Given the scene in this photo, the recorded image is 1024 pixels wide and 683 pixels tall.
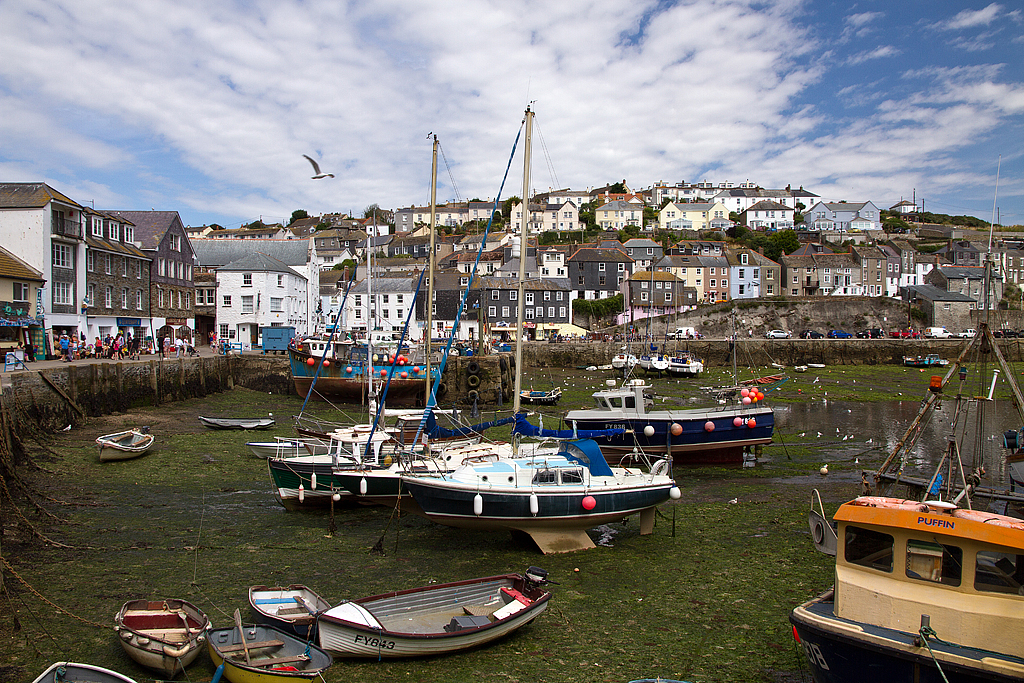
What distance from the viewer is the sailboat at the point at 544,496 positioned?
41.9 feet

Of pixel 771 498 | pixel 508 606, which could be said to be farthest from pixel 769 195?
pixel 508 606

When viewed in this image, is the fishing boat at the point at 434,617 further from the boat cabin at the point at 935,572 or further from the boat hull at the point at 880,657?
the boat cabin at the point at 935,572

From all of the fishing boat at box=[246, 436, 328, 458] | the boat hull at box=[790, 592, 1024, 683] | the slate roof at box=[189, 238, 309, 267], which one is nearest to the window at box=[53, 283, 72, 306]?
the fishing boat at box=[246, 436, 328, 458]

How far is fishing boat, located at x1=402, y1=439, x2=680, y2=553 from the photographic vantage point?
12.8 m

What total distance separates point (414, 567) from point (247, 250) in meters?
57.0

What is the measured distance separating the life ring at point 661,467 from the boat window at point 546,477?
261 cm

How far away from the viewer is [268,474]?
19.9 meters

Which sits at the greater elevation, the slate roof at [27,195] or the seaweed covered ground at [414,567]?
the slate roof at [27,195]

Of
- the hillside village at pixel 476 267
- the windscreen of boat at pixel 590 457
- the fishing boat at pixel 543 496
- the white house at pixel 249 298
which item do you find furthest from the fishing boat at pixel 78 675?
the white house at pixel 249 298

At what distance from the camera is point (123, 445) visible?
20938 millimetres

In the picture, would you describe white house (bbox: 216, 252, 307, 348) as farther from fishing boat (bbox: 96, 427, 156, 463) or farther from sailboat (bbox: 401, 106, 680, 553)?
sailboat (bbox: 401, 106, 680, 553)

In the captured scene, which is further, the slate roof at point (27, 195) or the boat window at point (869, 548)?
the slate roof at point (27, 195)

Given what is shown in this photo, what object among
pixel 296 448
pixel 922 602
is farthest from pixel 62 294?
pixel 922 602

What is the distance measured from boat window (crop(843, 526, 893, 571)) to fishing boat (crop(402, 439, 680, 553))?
601cm
